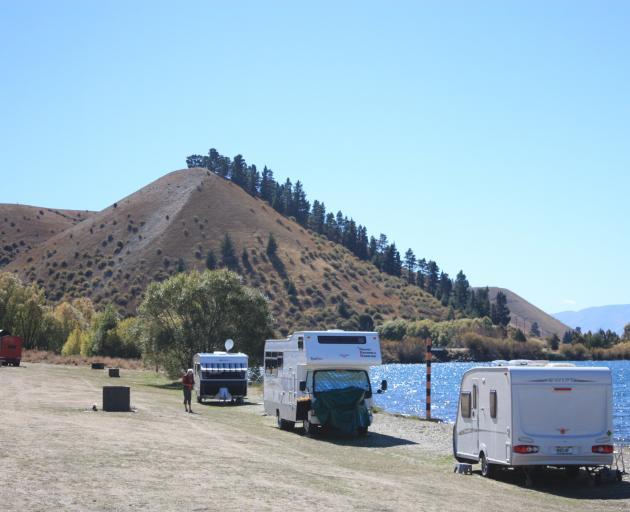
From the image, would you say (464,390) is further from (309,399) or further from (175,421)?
(175,421)

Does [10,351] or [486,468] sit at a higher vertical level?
[10,351]

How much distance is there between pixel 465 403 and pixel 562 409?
3.17 metres

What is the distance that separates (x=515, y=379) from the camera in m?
20.8

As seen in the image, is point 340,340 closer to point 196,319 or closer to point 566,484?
point 566,484

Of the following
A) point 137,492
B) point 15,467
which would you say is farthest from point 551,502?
point 15,467

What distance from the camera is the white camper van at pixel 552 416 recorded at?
67.4 feet

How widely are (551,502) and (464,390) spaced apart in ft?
15.9

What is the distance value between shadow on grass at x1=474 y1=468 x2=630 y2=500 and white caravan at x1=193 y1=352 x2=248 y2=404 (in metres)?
27.1

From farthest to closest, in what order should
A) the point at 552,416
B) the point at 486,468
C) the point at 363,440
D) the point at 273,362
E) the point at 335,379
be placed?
the point at 273,362
the point at 335,379
the point at 363,440
the point at 486,468
the point at 552,416

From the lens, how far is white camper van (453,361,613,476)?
67.4 feet

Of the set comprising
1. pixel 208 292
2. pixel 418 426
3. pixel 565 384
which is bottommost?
pixel 418 426

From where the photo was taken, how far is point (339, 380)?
32.6 metres

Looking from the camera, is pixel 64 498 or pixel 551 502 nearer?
pixel 64 498

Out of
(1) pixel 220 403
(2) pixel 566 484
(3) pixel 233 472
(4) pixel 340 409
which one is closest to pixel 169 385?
(1) pixel 220 403
